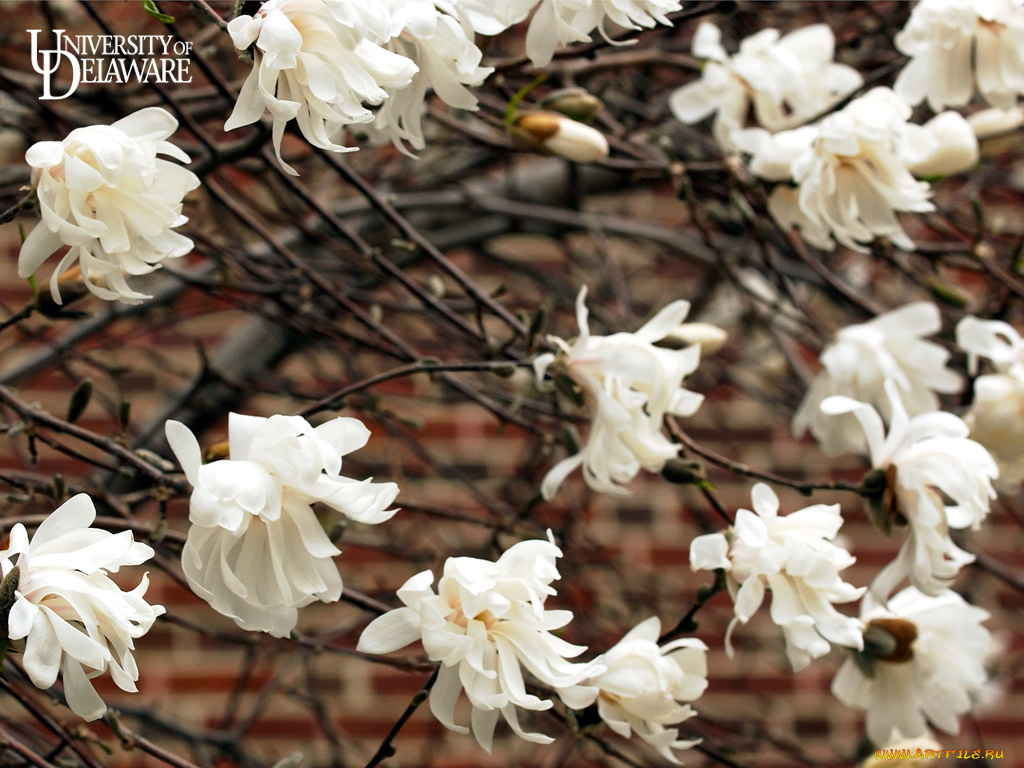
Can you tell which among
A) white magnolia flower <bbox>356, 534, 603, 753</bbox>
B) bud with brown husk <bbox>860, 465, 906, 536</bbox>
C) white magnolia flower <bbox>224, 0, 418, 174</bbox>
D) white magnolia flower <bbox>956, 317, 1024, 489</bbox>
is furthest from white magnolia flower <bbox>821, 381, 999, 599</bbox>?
white magnolia flower <bbox>224, 0, 418, 174</bbox>

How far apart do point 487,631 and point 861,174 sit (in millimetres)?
450

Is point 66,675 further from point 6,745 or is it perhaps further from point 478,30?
point 478,30

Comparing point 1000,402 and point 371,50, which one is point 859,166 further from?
point 371,50

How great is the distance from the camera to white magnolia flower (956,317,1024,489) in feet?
2.46

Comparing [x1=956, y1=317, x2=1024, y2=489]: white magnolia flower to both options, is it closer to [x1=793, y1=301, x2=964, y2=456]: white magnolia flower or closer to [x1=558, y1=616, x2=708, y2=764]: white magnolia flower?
[x1=793, y1=301, x2=964, y2=456]: white magnolia flower

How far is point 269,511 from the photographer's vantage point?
0.46m

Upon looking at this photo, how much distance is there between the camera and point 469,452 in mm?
1791

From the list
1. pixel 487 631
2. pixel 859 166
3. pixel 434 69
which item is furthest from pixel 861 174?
pixel 487 631

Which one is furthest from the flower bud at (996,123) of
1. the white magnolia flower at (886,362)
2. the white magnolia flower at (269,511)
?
the white magnolia flower at (269,511)

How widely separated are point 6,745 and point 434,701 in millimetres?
225

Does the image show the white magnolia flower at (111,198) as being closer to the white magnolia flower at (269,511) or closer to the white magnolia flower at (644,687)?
the white magnolia flower at (269,511)

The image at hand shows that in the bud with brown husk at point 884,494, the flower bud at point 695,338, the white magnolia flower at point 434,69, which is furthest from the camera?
the flower bud at point 695,338

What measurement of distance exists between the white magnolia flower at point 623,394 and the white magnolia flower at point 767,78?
1.07 feet

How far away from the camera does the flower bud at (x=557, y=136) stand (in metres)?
0.75
